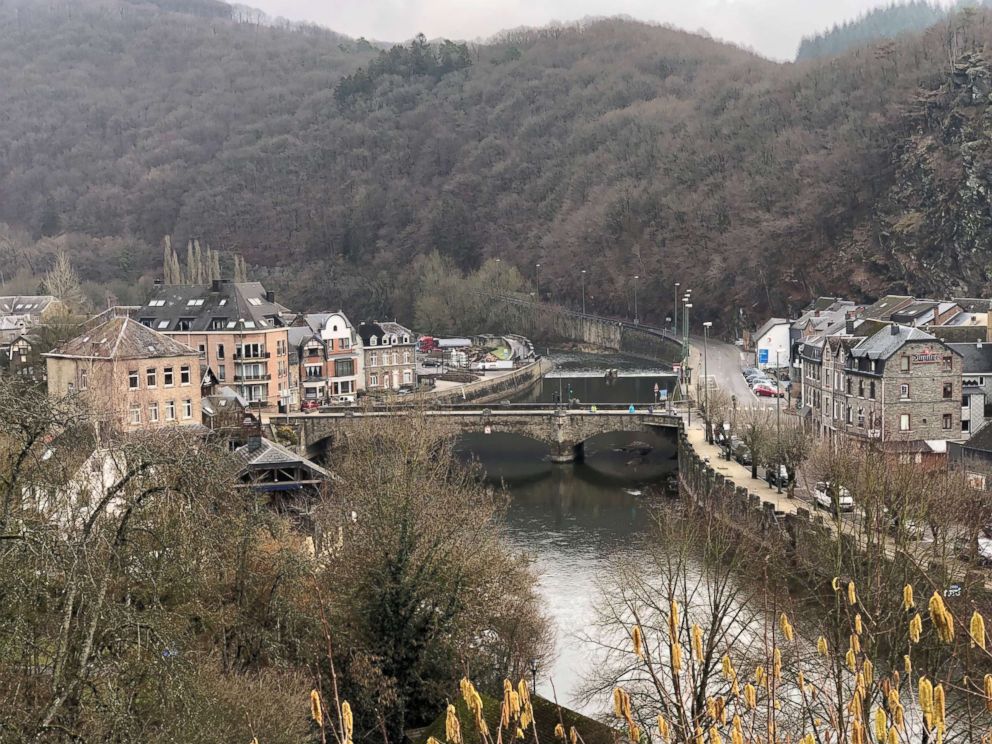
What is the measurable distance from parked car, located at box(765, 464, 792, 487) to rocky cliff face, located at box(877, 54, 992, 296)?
45.4 meters

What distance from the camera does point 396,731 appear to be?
19.9 metres

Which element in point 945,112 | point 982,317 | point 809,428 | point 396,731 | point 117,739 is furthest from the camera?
point 945,112

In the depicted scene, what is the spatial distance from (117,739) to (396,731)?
8579mm

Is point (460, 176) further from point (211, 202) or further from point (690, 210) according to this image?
point (690, 210)

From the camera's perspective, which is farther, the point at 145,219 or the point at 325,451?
the point at 145,219

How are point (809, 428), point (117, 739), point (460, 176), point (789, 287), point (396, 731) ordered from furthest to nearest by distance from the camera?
point (460, 176), point (789, 287), point (809, 428), point (396, 731), point (117, 739)

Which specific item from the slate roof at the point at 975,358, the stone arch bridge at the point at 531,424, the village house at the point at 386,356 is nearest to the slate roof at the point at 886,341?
the slate roof at the point at 975,358

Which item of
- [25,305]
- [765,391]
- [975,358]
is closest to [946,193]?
[765,391]

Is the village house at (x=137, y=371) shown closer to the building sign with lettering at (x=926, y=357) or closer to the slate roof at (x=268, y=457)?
the slate roof at (x=268, y=457)

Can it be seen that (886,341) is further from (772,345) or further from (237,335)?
(772,345)

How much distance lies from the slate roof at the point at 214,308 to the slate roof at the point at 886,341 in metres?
30.0

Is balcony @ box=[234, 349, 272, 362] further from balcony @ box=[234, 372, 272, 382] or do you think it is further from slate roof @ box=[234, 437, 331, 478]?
slate roof @ box=[234, 437, 331, 478]

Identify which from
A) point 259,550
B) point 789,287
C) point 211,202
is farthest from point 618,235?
point 259,550

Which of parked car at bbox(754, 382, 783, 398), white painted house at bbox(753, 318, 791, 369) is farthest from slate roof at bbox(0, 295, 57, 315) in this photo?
parked car at bbox(754, 382, 783, 398)
